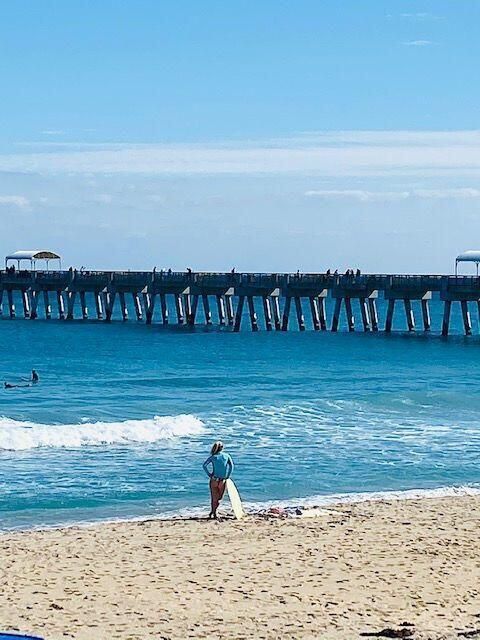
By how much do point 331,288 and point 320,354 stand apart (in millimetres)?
4139

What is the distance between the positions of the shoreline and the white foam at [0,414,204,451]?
23.7ft

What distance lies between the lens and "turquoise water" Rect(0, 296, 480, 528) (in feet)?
70.3

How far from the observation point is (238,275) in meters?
58.8

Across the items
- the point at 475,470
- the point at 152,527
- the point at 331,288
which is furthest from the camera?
the point at 331,288

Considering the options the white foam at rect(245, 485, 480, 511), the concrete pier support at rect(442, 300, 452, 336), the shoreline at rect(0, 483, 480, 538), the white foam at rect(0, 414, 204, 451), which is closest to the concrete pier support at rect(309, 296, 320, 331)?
the concrete pier support at rect(442, 300, 452, 336)

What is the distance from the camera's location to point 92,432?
27.8 meters

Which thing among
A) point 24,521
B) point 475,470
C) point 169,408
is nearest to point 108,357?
point 169,408

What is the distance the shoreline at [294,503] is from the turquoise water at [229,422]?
0.27 metres

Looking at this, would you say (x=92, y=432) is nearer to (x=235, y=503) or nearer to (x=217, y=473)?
(x=235, y=503)

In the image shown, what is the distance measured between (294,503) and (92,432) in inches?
344

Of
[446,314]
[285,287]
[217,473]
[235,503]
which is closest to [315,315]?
[285,287]

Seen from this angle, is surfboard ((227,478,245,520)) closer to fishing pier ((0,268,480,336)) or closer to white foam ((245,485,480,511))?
white foam ((245,485,480,511))

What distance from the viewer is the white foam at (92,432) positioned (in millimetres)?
26422

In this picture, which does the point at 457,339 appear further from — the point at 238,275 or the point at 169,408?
the point at 169,408
